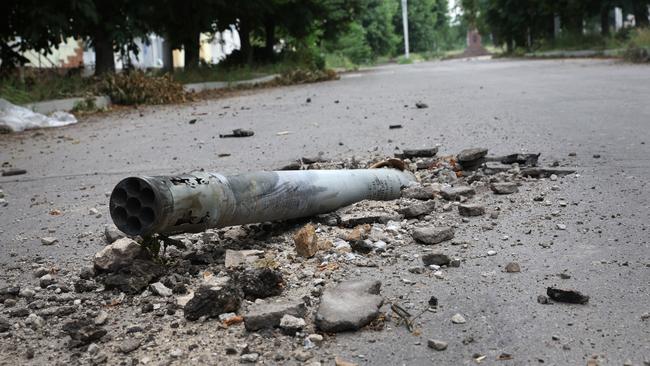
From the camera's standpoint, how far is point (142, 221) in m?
2.58

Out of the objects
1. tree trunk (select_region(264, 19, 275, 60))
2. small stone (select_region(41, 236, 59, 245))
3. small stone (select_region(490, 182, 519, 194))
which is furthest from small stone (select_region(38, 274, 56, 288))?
tree trunk (select_region(264, 19, 275, 60))

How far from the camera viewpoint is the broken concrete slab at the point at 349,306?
2.30 meters

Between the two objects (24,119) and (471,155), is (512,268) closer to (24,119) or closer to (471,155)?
(471,155)

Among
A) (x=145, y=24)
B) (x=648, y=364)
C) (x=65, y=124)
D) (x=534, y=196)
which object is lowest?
(x=648, y=364)

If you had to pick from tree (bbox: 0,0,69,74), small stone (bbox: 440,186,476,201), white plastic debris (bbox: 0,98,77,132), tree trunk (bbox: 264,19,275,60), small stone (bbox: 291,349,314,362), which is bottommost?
small stone (bbox: 291,349,314,362)

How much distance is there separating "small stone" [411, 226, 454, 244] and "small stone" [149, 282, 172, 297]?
1149 mm

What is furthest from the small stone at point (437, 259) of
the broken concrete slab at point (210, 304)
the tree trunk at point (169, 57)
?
the tree trunk at point (169, 57)

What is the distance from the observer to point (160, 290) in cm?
269

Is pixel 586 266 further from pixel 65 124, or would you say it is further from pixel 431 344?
pixel 65 124

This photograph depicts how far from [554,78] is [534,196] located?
9795 millimetres

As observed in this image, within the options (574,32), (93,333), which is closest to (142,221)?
(93,333)

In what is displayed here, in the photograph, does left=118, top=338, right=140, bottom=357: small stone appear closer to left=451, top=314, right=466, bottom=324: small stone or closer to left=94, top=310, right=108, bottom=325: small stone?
left=94, top=310, right=108, bottom=325: small stone

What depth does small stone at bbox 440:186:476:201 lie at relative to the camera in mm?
3818

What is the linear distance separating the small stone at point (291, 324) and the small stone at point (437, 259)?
2.50ft
